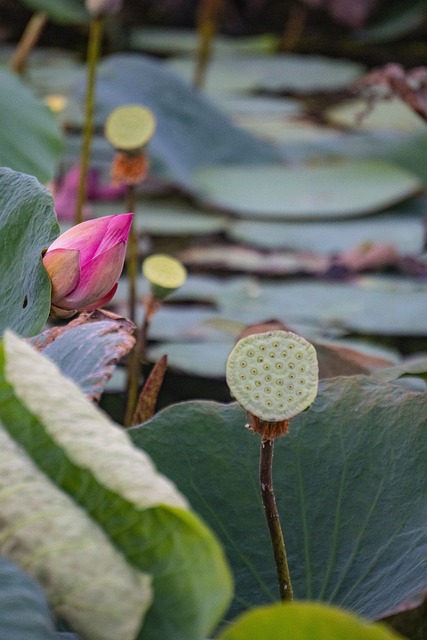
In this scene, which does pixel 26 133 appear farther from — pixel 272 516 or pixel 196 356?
pixel 272 516

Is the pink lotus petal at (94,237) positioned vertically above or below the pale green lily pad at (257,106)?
above

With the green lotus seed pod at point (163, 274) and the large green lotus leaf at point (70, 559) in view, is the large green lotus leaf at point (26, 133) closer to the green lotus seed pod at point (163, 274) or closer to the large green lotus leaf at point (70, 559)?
the green lotus seed pod at point (163, 274)

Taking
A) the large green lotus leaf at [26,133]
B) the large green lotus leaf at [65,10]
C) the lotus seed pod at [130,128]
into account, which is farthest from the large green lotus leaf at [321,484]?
the large green lotus leaf at [65,10]

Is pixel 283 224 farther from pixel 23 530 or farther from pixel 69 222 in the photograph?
pixel 23 530

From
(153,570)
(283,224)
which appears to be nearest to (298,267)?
(283,224)

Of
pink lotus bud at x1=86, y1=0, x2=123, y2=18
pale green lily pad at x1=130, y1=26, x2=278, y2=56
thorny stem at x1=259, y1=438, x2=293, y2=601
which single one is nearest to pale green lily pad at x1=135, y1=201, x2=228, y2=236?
pink lotus bud at x1=86, y1=0, x2=123, y2=18

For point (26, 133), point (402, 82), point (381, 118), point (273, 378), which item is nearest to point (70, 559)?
point (273, 378)

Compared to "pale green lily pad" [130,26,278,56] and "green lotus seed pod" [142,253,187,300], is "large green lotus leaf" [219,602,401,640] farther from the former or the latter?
"pale green lily pad" [130,26,278,56]
